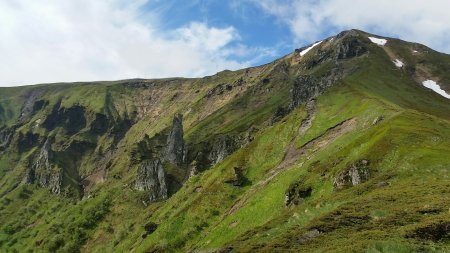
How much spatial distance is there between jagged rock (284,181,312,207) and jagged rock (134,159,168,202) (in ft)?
326

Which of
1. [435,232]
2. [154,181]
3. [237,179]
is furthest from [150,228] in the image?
[435,232]

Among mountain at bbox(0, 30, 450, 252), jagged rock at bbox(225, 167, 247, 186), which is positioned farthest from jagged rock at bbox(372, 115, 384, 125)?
jagged rock at bbox(225, 167, 247, 186)

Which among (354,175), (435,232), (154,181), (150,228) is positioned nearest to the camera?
(435,232)

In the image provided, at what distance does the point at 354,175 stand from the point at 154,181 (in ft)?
406

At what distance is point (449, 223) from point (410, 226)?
2.96m

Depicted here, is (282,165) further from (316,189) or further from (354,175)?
(354,175)

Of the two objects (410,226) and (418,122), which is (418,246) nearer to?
(410,226)

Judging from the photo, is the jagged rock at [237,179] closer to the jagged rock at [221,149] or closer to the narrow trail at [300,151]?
the narrow trail at [300,151]

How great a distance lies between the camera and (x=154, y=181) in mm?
182750

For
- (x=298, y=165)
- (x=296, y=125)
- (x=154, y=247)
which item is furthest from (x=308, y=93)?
(x=154, y=247)

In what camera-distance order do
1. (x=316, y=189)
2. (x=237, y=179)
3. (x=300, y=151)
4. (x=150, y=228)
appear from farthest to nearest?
(x=150, y=228), (x=237, y=179), (x=300, y=151), (x=316, y=189)

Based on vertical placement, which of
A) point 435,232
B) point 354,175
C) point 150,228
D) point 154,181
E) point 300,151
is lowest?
point 150,228

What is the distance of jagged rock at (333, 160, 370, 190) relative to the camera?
6838cm

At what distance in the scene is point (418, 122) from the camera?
9044 centimetres
